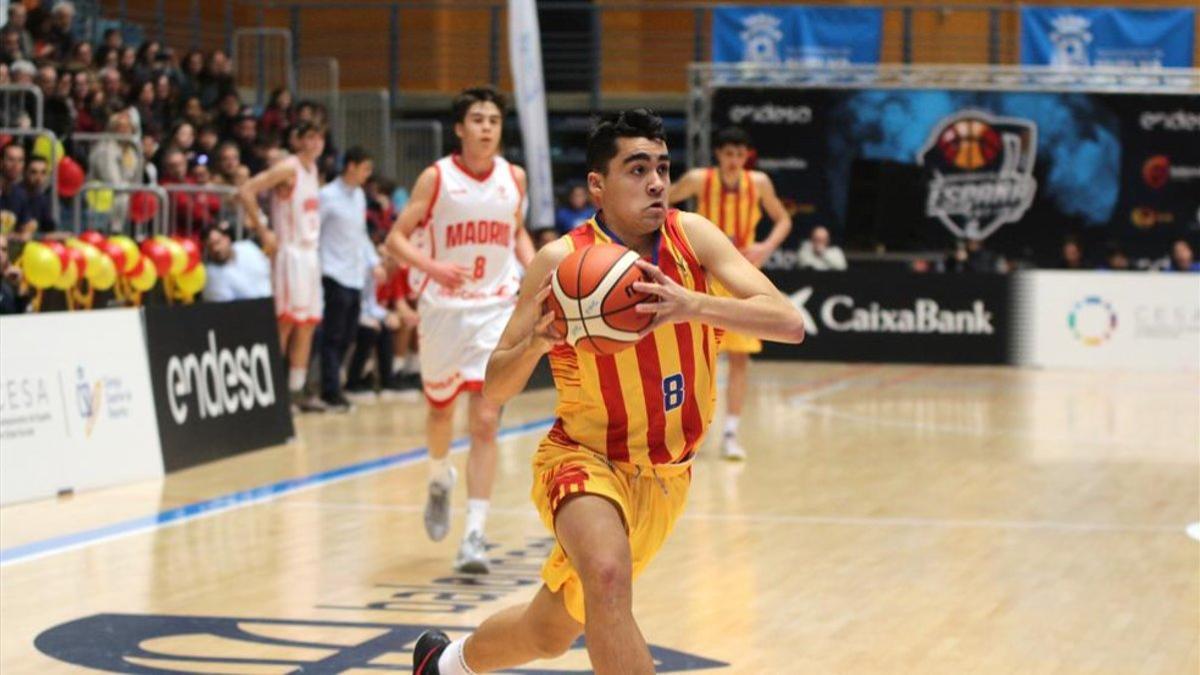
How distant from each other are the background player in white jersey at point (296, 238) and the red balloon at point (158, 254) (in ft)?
7.38

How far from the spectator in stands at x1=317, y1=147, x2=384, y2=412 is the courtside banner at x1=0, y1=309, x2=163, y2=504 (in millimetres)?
4367

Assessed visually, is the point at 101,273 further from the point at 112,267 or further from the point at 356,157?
the point at 356,157

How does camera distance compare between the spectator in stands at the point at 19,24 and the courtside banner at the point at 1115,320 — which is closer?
the spectator in stands at the point at 19,24

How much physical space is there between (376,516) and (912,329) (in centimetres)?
1219

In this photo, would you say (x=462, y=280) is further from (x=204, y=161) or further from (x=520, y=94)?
(x=520, y=94)

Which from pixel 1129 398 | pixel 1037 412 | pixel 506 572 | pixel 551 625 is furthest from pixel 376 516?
pixel 1129 398

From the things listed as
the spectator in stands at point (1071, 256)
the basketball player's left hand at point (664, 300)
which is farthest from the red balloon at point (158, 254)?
the spectator in stands at point (1071, 256)

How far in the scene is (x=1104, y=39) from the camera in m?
23.5

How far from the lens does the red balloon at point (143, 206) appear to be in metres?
15.1

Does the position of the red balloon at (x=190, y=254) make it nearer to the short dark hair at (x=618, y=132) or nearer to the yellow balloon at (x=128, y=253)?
the yellow balloon at (x=128, y=253)

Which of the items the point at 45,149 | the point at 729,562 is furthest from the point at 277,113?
the point at 729,562

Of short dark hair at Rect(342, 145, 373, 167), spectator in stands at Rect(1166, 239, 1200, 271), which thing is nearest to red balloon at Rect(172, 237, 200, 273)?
short dark hair at Rect(342, 145, 373, 167)

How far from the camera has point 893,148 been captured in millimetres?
23203

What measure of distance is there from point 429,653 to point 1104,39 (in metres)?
19.6
